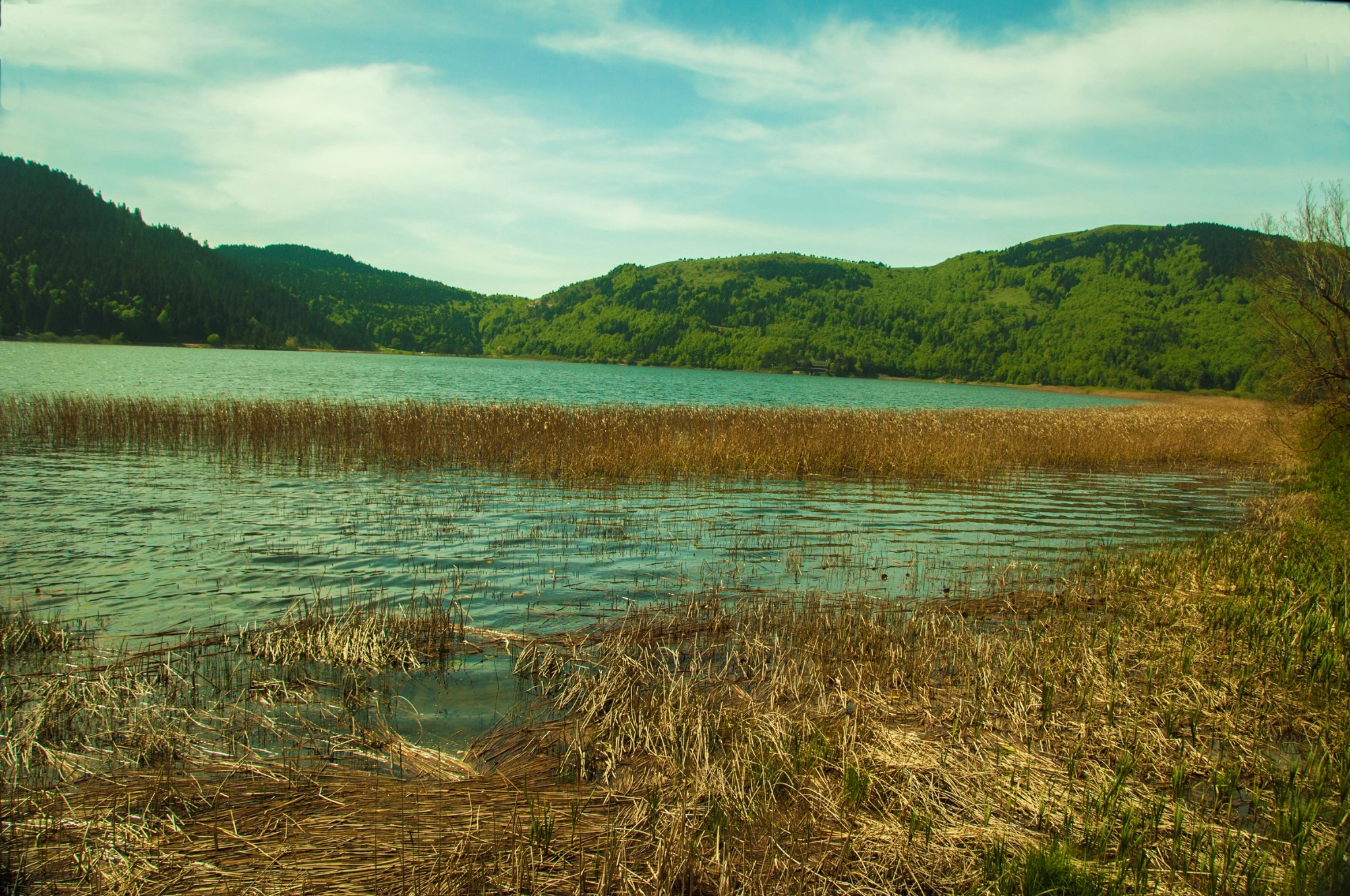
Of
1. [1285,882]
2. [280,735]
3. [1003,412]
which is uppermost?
[1003,412]

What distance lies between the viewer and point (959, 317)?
16288cm

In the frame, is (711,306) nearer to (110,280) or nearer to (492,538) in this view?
(110,280)

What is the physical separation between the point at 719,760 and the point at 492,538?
7100mm

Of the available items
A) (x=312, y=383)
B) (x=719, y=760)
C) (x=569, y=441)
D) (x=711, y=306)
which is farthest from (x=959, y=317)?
(x=719, y=760)

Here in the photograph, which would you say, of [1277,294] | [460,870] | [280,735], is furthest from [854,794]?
[1277,294]

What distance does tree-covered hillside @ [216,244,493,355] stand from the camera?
150 m

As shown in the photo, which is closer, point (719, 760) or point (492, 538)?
point (719, 760)

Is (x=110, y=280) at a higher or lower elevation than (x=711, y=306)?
lower

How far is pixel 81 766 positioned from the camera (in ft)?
12.9

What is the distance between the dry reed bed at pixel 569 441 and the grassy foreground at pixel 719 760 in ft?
34.4

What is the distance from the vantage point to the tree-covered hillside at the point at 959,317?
12800 centimetres

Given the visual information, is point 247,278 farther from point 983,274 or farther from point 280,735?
point 983,274

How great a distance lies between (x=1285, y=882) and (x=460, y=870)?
3419 millimetres

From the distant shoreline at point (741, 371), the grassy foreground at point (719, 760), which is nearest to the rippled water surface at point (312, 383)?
the distant shoreline at point (741, 371)
